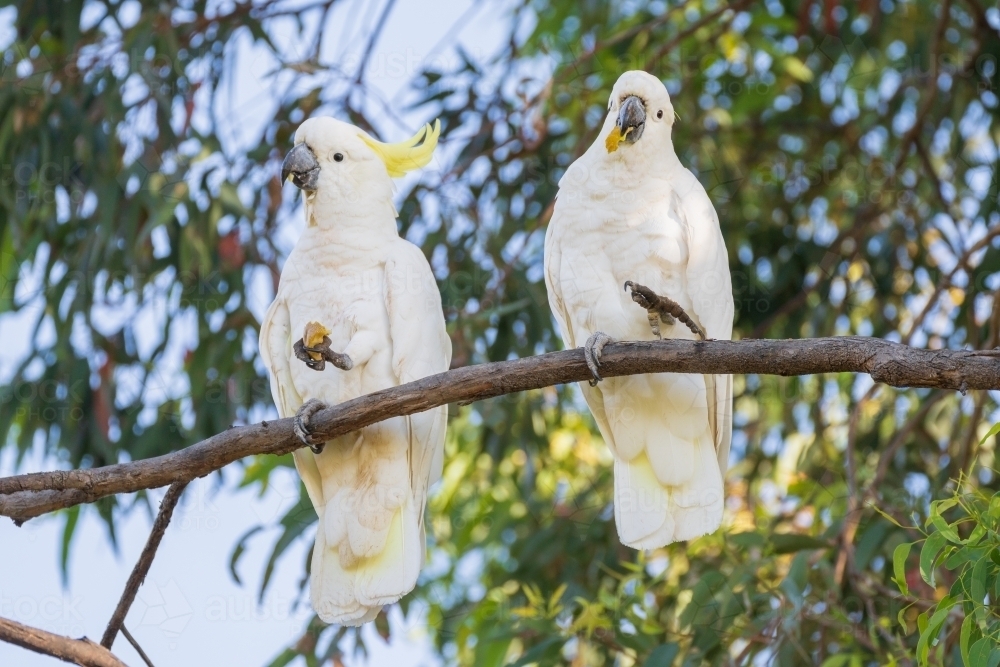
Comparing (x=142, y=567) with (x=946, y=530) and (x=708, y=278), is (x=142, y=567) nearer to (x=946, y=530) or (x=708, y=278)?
(x=708, y=278)

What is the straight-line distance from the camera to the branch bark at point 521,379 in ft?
4.80

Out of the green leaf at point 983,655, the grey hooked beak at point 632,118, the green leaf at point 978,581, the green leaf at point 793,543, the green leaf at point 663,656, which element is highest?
the grey hooked beak at point 632,118

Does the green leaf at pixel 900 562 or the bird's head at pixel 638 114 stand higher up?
the bird's head at pixel 638 114

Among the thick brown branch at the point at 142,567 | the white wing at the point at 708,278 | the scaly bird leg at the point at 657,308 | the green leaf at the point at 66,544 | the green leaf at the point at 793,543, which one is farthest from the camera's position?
→ the green leaf at the point at 66,544

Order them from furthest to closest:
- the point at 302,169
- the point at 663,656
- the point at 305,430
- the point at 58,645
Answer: the point at 663,656
the point at 302,169
the point at 305,430
the point at 58,645

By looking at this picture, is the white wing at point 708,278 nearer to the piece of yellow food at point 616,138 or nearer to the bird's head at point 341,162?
the piece of yellow food at point 616,138

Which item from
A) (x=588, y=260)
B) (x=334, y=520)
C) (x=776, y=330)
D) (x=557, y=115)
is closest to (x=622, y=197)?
(x=588, y=260)

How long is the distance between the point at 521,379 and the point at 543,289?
4.27 feet

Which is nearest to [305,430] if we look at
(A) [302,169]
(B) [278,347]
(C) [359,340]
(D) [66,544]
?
(C) [359,340]

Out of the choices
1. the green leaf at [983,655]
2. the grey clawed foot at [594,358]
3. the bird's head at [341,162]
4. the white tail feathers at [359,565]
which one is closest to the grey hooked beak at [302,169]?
the bird's head at [341,162]

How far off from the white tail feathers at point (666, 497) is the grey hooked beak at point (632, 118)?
531 mm

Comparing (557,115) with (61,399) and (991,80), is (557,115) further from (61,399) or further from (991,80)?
(61,399)

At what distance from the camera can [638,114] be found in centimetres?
202

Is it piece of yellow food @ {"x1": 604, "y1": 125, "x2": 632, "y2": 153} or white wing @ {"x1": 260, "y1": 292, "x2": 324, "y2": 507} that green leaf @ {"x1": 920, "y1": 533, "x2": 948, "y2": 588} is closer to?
piece of yellow food @ {"x1": 604, "y1": 125, "x2": 632, "y2": 153}
